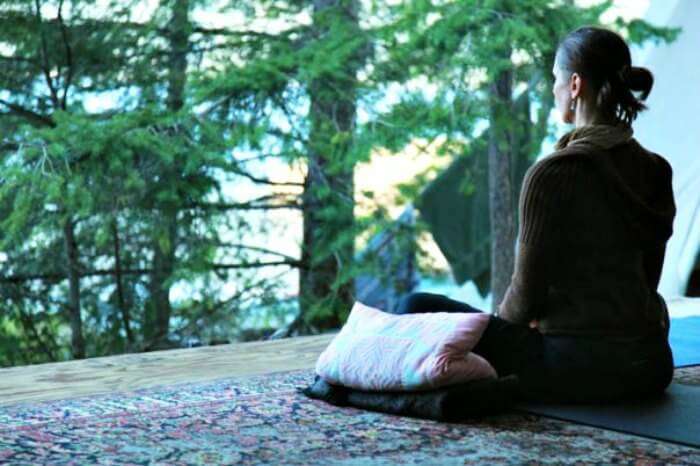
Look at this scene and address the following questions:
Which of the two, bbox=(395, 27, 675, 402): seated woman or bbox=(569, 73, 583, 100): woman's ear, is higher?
bbox=(569, 73, 583, 100): woman's ear

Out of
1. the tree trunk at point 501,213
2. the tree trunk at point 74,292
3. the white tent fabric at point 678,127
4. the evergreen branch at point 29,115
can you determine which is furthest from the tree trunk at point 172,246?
the white tent fabric at point 678,127

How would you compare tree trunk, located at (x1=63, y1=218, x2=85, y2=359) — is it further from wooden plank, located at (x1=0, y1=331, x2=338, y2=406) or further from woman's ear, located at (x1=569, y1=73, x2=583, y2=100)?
woman's ear, located at (x1=569, y1=73, x2=583, y2=100)

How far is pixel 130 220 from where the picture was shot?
5.92 metres

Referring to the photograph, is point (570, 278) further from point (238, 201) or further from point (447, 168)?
point (447, 168)

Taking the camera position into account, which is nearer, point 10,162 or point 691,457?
point 691,457

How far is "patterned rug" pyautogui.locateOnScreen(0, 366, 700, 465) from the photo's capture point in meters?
2.26

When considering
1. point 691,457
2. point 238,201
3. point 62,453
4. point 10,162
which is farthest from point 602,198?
point 238,201

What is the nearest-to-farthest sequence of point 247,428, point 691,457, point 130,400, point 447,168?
point 691,457, point 247,428, point 130,400, point 447,168

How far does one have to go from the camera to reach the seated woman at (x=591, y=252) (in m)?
2.66

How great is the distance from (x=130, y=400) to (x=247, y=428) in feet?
2.12

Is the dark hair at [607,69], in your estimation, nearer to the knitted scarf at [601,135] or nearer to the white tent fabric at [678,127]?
the knitted scarf at [601,135]

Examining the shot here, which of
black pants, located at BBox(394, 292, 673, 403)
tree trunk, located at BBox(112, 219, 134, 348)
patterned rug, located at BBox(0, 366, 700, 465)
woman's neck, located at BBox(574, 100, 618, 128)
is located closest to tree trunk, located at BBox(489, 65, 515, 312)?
tree trunk, located at BBox(112, 219, 134, 348)

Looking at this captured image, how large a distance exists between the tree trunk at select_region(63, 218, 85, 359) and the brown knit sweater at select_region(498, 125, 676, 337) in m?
3.81

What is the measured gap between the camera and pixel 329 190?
236 inches
